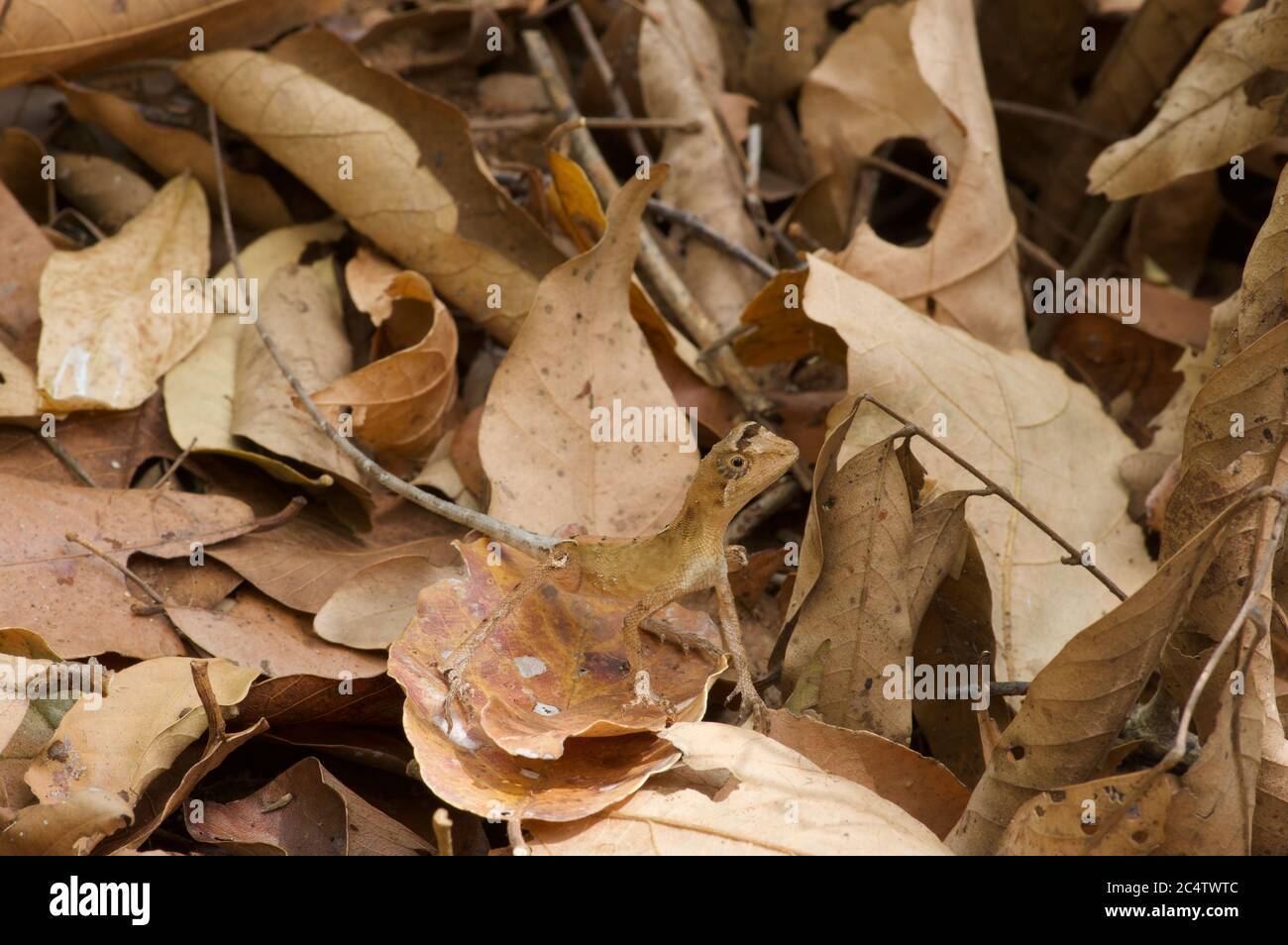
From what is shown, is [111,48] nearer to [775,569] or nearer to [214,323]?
[214,323]

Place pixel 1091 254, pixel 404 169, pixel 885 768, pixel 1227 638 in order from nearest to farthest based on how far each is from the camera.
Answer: pixel 1227 638 → pixel 885 768 → pixel 404 169 → pixel 1091 254

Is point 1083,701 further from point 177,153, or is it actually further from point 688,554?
point 177,153

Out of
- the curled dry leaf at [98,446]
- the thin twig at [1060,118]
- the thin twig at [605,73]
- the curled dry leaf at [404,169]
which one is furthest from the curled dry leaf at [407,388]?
the thin twig at [1060,118]

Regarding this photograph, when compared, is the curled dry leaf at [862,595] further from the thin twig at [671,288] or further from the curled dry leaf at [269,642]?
the curled dry leaf at [269,642]

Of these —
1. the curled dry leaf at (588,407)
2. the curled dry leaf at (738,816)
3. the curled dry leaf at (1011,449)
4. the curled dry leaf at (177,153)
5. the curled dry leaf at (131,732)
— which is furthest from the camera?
the curled dry leaf at (177,153)

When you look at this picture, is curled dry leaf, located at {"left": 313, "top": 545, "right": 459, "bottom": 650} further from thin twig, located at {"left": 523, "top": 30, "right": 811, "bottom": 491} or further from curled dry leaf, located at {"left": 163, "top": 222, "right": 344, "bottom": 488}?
thin twig, located at {"left": 523, "top": 30, "right": 811, "bottom": 491}

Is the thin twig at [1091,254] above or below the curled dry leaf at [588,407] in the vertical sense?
above

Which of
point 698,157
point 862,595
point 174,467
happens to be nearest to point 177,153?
point 174,467
